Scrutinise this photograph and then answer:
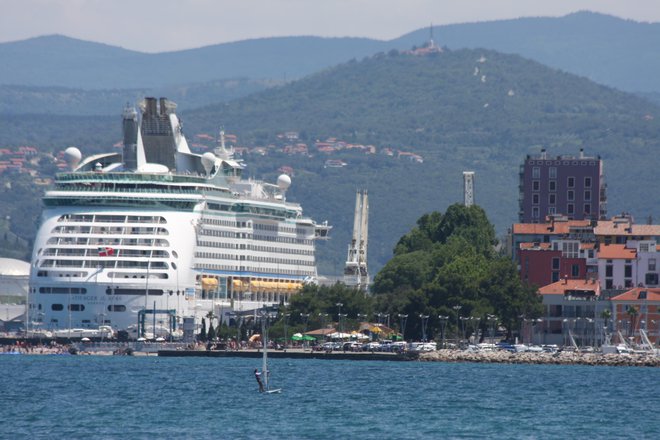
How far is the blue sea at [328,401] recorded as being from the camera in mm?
77750

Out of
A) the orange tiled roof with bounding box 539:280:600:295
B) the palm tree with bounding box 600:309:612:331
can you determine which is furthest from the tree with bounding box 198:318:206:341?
the palm tree with bounding box 600:309:612:331

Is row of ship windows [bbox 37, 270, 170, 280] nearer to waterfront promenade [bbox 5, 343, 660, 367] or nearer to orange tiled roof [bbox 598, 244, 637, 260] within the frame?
waterfront promenade [bbox 5, 343, 660, 367]

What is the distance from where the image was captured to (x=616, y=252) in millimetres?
151250

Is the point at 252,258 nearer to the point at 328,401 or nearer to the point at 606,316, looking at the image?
the point at 606,316

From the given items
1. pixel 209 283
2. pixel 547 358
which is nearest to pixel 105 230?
pixel 209 283

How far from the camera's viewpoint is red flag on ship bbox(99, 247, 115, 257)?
155000mm

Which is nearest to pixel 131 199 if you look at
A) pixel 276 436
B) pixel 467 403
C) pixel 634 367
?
pixel 634 367

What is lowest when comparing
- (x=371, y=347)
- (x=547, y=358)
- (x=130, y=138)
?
(x=547, y=358)

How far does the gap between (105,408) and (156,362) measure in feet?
147

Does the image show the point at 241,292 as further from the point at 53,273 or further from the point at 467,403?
the point at 467,403

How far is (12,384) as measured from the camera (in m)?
105

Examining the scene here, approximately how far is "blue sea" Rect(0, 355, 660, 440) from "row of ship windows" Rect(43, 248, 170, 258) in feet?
88.6

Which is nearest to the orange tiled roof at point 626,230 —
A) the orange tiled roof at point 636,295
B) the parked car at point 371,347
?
the orange tiled roof at point 636,295

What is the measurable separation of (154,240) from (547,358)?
39.2 meters
